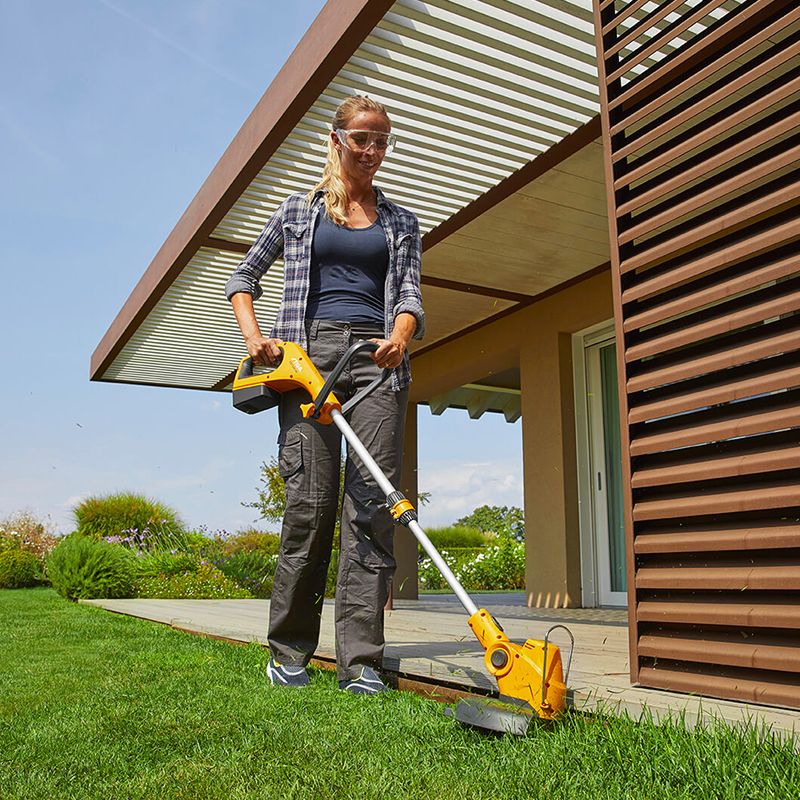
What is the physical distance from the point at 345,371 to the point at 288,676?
1066mm

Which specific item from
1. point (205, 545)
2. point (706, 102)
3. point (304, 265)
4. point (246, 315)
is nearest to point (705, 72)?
point (706, 102)

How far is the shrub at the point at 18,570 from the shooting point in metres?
13.8

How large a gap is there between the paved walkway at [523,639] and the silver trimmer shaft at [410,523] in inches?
15.9

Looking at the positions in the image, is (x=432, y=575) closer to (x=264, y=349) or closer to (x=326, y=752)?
(x=264, y=349)

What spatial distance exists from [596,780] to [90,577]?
885 cm

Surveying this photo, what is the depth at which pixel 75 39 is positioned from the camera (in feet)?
34.0

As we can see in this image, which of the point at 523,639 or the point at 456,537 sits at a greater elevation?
the point at 456,537

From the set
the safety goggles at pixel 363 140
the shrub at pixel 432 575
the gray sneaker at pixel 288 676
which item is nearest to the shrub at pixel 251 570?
the shrub at pixel 432 575

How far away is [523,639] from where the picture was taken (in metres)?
4.04

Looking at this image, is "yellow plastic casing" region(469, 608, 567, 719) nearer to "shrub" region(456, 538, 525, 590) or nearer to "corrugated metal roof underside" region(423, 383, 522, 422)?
"corrugated metal roof underside" region(423, 383, 522, 422)

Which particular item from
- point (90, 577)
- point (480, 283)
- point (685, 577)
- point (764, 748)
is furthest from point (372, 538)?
point (90, 577)

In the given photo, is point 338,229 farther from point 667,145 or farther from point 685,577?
point 685,577

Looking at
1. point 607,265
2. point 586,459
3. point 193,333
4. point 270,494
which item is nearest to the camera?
point 607,265

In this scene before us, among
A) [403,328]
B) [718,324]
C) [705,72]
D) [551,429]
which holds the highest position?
[705,72]
